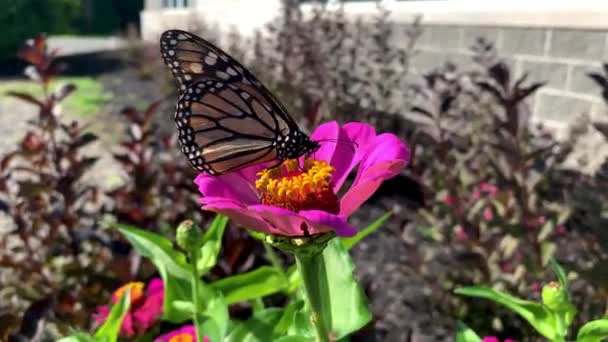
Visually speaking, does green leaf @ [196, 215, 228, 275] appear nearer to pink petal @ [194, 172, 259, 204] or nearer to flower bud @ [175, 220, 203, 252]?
flower bud @ [175, 220, 203, 252]

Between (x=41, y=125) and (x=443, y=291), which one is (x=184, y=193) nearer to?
(x=41, y=125)

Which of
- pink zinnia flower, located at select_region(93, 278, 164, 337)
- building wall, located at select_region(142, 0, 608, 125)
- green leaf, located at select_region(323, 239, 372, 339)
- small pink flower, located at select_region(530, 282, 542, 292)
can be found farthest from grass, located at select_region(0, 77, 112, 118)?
green leaf, located at select_region(323, 239, 372, 339)

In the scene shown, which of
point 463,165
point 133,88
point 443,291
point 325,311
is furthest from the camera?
point 133,88

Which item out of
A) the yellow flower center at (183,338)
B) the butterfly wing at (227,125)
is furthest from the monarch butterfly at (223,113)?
the yellow flower center at (183,338)

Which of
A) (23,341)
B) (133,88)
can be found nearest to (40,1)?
(133,88)

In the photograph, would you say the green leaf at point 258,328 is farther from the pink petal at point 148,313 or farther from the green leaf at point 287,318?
the pink petal at point 148,313

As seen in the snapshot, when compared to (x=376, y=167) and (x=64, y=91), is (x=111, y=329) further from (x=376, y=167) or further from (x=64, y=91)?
(x=64, y=91)

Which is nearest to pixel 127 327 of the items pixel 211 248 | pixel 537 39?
pixel 211 248
